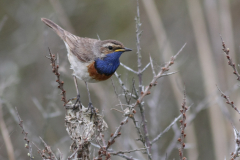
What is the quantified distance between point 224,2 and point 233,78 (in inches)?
71.5

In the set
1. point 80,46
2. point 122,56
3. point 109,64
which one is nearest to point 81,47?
point 80,46

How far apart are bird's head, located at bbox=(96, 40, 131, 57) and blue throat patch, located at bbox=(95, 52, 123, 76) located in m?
0.07

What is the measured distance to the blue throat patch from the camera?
5.70m

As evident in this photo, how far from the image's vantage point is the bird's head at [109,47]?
5703 mm

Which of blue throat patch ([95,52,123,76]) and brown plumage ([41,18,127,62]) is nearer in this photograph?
blue throat patch ([95,52,123,76])

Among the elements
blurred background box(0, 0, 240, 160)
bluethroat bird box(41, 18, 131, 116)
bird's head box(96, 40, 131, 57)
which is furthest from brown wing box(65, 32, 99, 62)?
blurred background box(0, 0, 240, 160)

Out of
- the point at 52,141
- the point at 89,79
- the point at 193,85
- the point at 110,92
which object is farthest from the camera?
the point at 193,85

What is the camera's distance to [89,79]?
18.8 ft

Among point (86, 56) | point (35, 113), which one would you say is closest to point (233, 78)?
point (86, 56)

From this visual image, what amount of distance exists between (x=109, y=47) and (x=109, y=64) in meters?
0.29

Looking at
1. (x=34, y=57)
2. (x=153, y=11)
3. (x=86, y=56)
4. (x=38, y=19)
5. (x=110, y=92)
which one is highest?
(x=38, y=19)

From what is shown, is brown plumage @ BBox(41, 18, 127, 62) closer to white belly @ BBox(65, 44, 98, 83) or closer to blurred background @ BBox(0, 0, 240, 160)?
white belly @ BBox(65, 44, 98, 83)

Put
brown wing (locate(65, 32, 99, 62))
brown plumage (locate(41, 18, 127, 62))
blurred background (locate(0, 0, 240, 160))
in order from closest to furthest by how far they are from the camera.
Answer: brown plumage (locate(41, 18, 127, 62)) < brown wing (locate(65, 32, 99, 62)) < blurred background (locate(0, 0, 240, 160))

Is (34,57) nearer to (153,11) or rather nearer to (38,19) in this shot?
(38,19)
